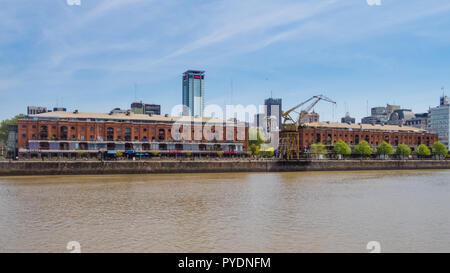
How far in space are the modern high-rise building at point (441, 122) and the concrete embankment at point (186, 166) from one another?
86090 mm

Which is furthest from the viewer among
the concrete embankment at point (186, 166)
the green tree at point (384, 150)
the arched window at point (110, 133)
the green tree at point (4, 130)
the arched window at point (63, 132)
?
the green tree at point (384, 150)

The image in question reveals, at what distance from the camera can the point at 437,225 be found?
23.8 m

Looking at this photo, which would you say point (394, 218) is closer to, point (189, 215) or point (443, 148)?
point (189, 215)

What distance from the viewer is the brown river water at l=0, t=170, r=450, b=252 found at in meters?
19.3

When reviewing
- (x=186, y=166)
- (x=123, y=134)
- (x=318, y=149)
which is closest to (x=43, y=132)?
(x=123, y=134)

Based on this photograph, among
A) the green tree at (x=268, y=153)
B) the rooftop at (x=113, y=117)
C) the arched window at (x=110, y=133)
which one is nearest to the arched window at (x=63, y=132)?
the rooftop at (x=113, y=117)

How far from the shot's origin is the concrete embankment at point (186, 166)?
65750 millimetres

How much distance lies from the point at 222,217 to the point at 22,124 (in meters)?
73.4

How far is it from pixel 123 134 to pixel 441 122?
14685 centimetres

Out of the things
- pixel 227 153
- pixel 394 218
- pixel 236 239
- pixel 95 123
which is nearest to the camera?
pixel 236 239

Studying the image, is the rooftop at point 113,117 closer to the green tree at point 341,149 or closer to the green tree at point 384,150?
the green tree at point 341,149

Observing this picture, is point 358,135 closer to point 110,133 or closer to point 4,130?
point 110,133

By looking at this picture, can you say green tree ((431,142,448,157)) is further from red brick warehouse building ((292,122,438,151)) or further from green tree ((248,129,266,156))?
green tree ((248,129,266,156))

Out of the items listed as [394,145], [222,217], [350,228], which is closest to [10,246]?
Answer: [222,217]
